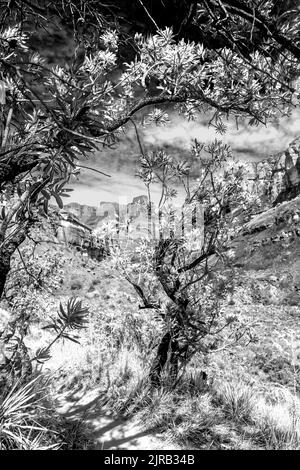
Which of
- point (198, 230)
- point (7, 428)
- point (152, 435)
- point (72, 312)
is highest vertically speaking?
point (198, 230)

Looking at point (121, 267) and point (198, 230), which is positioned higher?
point (198, 230)

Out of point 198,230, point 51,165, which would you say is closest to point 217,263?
point 198,230

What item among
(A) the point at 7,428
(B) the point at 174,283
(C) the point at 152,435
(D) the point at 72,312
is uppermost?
(B) the point at 174,283

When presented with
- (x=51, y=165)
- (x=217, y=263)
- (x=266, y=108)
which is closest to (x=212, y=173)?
(x=217, y=263)

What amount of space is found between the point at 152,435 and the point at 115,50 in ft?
12.6

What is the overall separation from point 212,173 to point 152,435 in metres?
3.28

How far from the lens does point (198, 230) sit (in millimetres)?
4453

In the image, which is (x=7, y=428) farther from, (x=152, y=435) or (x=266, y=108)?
(x=266, y=108)

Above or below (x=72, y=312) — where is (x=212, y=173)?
above
